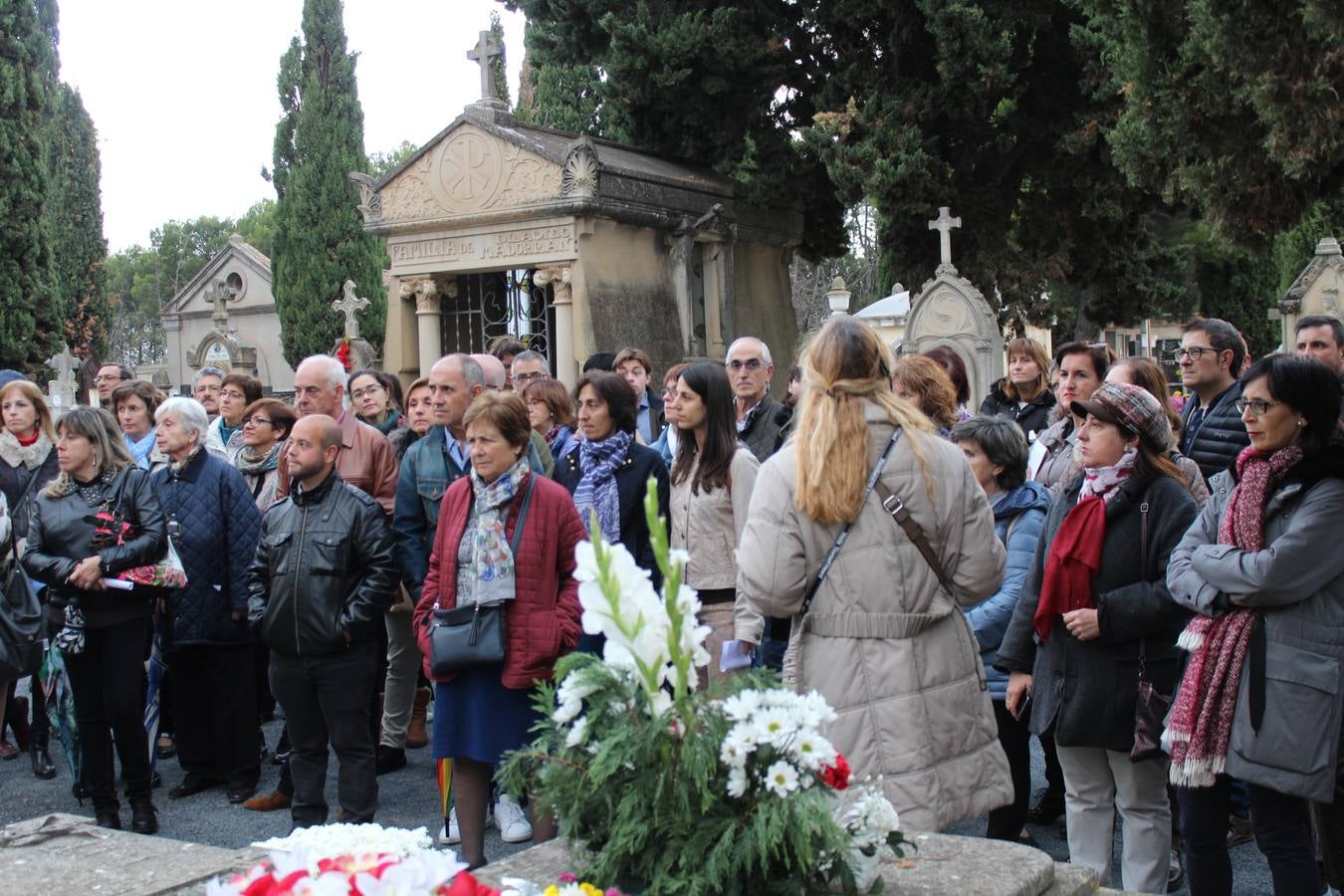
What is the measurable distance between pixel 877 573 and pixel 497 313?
12.6 m

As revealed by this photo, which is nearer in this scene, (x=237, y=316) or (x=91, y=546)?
(x=91, y=546)

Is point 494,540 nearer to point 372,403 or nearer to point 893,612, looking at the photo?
→ point 893,612

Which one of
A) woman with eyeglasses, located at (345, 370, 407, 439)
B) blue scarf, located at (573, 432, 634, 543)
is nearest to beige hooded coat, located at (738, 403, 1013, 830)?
blue scarf, located at (573, 432, 634, 543)

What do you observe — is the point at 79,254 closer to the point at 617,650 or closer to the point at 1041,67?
the point at 1041,67

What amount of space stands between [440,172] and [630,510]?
10280 mm

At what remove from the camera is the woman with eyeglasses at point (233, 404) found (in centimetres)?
801

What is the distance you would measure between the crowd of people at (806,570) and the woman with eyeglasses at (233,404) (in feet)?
0.10

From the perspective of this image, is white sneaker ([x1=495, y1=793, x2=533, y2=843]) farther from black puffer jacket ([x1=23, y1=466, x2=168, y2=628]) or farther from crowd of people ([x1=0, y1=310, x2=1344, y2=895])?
black puffer jacket ([x1=23, y1=466, x2=168, y2=628])

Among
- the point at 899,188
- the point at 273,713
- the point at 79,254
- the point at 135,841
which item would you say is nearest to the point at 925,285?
the point at 899,188

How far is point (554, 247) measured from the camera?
1442 cm

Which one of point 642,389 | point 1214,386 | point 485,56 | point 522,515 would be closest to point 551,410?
point 642,389

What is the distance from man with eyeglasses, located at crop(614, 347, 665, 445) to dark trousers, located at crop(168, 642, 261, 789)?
2.62m

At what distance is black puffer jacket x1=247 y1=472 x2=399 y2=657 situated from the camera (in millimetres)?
5520

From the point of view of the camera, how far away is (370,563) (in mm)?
5668
